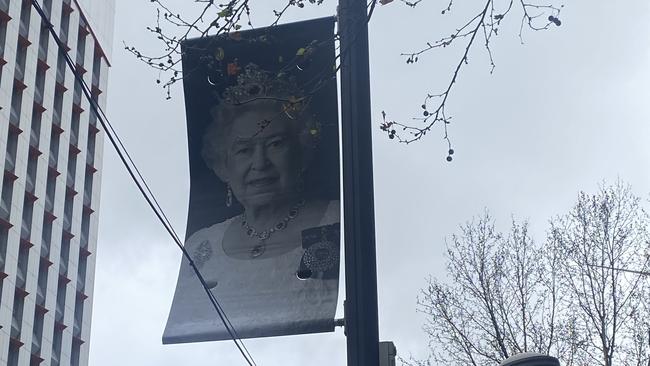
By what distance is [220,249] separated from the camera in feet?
24.4

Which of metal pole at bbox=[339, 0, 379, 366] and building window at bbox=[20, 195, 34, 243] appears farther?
building window at bbox=[20, 195, 34, 243]

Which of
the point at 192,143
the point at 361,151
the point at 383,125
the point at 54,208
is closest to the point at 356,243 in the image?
the point at 361,151

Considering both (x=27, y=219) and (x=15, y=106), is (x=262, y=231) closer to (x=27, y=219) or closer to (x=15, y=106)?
(x=27, y=219)

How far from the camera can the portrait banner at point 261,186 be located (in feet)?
21.3

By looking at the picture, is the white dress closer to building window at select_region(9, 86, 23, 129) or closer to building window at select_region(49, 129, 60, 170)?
building window at select_region(9, 86, 23, 129)

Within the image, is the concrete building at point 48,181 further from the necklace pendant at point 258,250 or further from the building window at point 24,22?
the necklace pendant at point 258,250

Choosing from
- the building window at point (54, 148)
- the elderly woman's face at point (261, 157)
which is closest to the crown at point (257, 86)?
the elderly woman's face at point (261, 157)

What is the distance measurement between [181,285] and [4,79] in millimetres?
52528

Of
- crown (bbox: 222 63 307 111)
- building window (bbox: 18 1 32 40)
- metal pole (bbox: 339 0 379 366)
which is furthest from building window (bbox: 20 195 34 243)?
metal pole (bbox: 339 0 379 366)

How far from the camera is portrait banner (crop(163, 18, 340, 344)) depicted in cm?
648

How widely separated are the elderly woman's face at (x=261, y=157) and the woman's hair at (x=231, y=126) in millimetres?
26

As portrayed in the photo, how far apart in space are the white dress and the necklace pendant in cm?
4

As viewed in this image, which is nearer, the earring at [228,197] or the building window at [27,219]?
the earring at [228,197]

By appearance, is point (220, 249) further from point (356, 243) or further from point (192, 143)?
point (356, 243)
